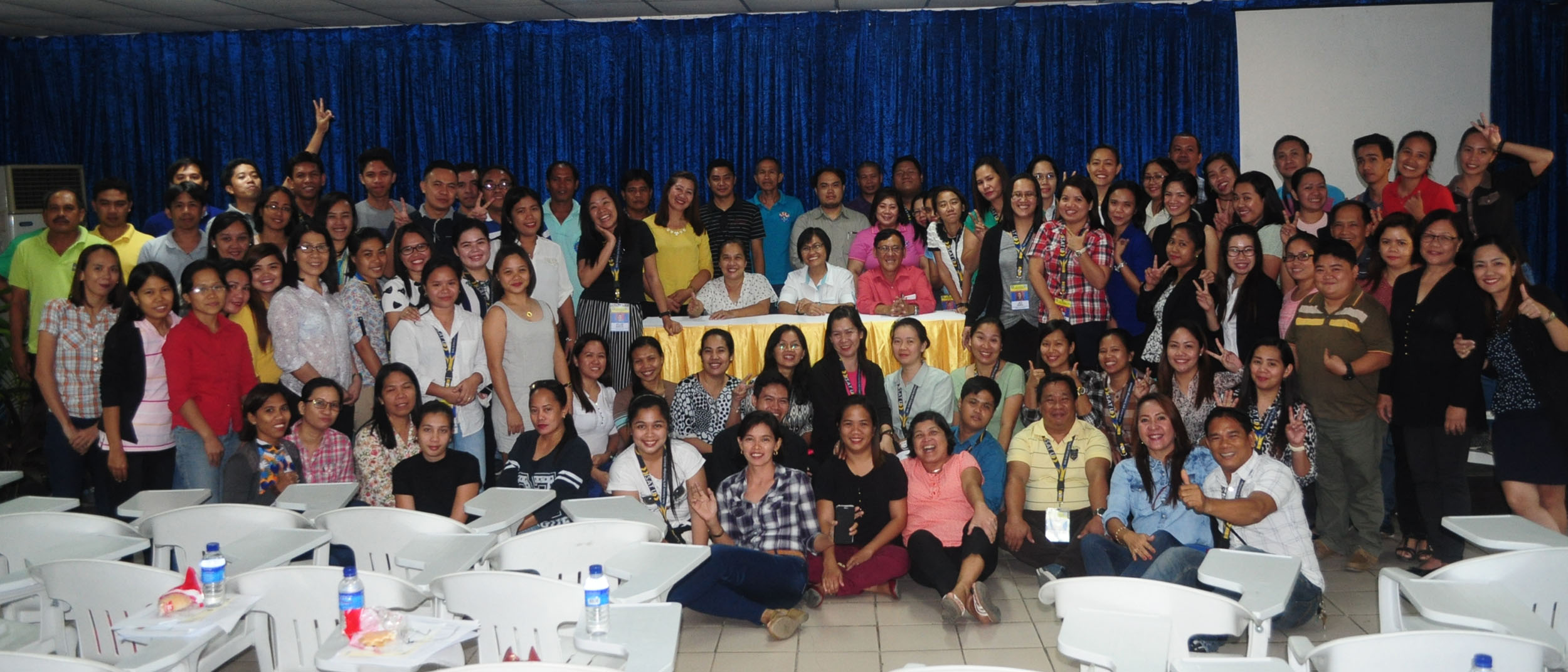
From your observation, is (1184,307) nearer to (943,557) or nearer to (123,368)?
(943,557)

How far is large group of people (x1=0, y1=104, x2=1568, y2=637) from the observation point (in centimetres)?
427

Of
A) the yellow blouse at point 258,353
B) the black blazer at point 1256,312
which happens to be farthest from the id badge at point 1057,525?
the yellow blouse at point 258,353

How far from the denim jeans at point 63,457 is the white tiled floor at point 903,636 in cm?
151

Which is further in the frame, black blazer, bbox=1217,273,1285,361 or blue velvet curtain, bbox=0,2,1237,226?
blue velvet curtain, bbox=0,2,1237,226

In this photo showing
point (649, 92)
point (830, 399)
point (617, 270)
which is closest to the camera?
point (830, 399)

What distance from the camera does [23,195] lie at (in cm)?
804

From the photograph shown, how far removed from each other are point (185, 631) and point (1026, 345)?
4012 mm

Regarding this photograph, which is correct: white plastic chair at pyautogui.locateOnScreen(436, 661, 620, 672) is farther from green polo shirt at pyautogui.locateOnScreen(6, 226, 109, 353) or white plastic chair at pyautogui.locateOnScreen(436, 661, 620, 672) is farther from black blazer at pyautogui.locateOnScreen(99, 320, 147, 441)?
green polo shirt at pyautogui.locateOnScreen(6, 226, 109, 353)

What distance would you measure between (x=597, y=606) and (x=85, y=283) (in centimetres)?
341

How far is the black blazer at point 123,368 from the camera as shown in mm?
4434

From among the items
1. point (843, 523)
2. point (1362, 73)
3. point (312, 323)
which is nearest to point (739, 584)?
point (843, 523)

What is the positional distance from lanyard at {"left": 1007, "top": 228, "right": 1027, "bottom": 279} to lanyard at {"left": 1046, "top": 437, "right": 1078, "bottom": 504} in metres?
1.21

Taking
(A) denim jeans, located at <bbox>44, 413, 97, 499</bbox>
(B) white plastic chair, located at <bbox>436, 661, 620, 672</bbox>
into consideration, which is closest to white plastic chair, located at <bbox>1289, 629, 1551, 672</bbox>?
(B) white plastic chair, located at <bbox>436, 661, 620, 672</bbox>

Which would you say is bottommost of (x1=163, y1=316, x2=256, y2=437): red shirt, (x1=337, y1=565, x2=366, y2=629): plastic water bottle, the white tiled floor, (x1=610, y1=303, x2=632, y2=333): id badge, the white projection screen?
the white tiled floor
